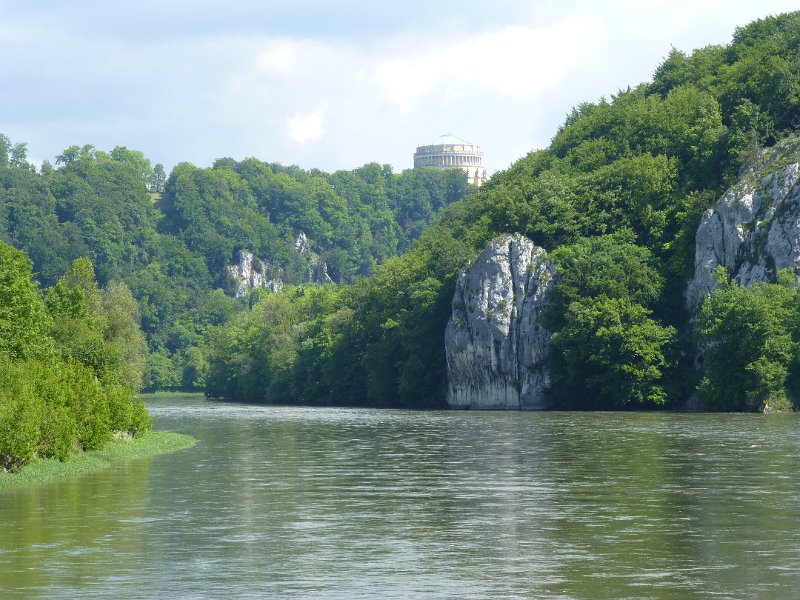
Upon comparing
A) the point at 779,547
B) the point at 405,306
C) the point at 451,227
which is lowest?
the point at 779,547

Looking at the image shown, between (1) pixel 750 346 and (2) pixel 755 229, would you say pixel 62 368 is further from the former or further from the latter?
(2) pixel 755 229

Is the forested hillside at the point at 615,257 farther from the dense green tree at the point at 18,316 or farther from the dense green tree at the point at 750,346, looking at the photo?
the dense green tree at the point at 18,316

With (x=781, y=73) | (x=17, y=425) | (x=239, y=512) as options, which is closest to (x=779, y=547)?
(x=239, y=512)

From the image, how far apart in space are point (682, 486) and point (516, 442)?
21.7 m

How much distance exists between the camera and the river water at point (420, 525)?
2375cm

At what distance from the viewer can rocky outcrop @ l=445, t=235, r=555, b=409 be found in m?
116

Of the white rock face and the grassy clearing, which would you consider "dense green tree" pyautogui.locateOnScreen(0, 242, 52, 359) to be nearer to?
the grassy clearing

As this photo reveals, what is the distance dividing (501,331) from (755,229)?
2452 cm

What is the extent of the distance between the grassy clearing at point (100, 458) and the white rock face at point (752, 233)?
169 feet

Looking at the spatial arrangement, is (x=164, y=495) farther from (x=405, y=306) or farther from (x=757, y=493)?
(x=405, y=306)

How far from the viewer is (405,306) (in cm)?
13638

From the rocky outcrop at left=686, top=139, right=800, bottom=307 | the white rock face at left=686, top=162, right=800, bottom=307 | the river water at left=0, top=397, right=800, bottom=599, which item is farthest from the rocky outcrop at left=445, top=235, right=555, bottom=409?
the river water at left=0, top=397, right=800, bottom=599

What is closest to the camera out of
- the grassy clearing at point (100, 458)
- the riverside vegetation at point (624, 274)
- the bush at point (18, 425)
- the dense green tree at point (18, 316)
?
the bush at point (18, 425)

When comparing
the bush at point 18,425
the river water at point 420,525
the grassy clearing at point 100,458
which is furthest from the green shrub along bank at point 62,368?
the river water at point 420,525
